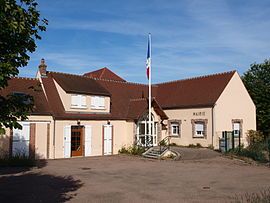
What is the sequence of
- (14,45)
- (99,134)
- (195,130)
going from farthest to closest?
(195,130) → (99,134) → (14,45)

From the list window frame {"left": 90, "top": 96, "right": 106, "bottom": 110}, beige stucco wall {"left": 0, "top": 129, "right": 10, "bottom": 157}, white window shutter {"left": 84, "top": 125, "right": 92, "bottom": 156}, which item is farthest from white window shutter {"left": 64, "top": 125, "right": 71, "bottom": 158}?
beige stucco wall {"left": 0, "top": 129, "right": 10, "bottom": 157}

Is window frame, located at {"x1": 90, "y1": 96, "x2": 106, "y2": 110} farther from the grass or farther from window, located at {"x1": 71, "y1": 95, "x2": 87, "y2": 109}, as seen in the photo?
the grass

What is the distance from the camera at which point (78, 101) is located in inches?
961

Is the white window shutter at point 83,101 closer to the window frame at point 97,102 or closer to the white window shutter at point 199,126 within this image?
the window frame at point 97,102

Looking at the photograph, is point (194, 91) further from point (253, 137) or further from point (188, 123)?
point (253, 137)

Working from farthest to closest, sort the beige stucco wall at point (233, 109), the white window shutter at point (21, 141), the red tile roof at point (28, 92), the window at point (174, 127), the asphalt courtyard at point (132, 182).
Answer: the window at point (174, 127), the beige stucco wall at point (233, 109), the red tile roof at point (28, 92), the white window shutter at point (21, 141), the asphalt courtyard at point (132, 182)

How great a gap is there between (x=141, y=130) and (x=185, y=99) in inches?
203

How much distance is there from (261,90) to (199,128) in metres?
10.2

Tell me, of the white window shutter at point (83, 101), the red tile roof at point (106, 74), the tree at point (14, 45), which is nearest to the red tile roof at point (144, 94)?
the white window shutter at point (83, 101)

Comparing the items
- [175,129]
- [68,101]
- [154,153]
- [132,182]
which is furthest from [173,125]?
[132,182]

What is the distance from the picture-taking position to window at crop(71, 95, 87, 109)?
79.2 feet

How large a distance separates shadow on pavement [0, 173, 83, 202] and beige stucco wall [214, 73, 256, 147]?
640 inches

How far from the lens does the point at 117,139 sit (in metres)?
26.2

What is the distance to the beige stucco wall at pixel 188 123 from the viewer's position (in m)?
27.9
